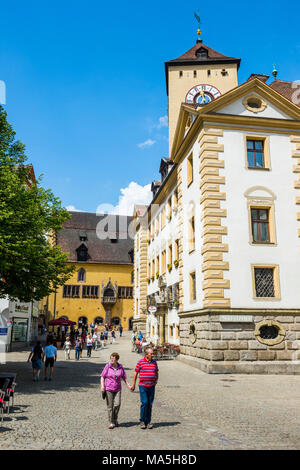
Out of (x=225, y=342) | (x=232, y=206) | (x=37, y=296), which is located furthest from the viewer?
(x=232, y=206)

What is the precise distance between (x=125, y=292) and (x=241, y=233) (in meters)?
47.4

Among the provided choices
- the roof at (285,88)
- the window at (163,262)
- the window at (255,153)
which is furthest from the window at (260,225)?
the roof at (285,88)

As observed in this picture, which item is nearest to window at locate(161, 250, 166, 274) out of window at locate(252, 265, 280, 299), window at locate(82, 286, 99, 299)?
A: window at locate(252, 265, 280, 299)

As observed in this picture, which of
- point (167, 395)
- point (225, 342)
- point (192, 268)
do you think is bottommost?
point (167, 395)

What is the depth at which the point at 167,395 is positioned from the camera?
13.0m

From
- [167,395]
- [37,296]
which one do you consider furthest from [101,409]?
[37,296]

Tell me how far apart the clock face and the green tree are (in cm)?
2908

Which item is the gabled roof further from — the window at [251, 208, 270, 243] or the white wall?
the window at [251, 208, 270, 243]

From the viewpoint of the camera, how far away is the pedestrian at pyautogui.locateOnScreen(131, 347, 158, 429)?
8219mm

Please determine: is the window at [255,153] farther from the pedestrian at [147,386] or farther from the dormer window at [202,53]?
the dormer window at [202,53]

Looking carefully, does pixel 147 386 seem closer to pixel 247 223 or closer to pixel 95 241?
pixel 247 223

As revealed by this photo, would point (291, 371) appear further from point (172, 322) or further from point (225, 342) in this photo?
point (172, 322)

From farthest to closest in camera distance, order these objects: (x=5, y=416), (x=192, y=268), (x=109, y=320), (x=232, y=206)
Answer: (x=109, y=320)
(x=192, y=268)
(x=232, y=206)
(x=5, y=416)

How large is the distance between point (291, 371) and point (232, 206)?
8.41m
